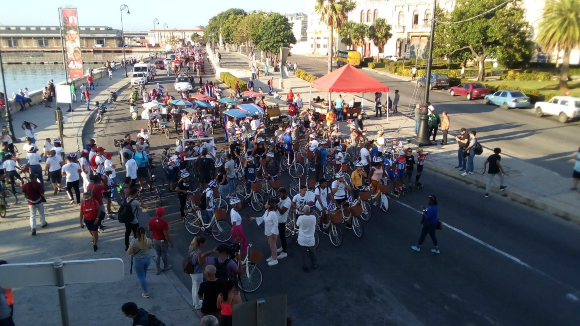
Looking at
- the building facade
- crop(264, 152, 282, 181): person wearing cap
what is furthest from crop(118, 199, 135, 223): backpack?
the building facade

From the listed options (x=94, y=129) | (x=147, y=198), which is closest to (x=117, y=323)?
(x=147, y=198)

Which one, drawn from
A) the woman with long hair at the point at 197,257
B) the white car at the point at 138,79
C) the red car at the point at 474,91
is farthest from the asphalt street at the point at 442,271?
the white car at the point at 138,79

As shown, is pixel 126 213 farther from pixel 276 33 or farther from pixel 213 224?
pixel 276 33

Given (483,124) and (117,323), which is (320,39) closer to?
(483,124)

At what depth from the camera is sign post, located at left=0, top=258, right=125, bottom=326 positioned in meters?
4.04

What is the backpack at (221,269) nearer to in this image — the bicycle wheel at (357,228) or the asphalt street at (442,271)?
the asphalt street at (442,271)

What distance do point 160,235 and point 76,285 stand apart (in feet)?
6.46

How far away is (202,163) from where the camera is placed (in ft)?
43.7

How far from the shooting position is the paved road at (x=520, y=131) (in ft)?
58.9

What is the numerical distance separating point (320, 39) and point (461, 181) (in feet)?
290

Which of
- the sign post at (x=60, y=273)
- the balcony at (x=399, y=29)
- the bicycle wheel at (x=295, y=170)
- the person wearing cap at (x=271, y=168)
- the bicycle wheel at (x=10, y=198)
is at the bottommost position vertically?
the bicycle wheel at (x=10, y=198)

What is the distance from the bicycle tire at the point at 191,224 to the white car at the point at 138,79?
32.0m

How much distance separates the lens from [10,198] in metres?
13.7

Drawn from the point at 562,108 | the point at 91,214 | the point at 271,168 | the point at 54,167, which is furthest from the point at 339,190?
the point at 562,108
